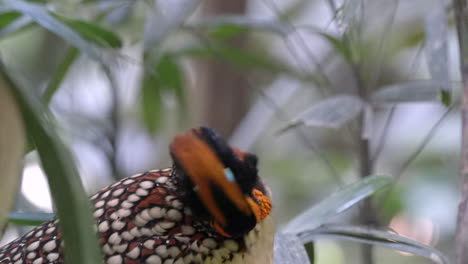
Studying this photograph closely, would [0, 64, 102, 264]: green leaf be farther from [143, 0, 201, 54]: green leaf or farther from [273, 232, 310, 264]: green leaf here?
[143, 0, 201, 54]: green leaf

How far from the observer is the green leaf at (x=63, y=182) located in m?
0.31

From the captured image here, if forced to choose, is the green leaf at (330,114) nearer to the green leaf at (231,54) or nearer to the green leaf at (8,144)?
the green leaf at (231,54)

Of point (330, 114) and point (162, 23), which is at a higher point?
point (162, 23)

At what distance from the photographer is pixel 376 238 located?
644mm

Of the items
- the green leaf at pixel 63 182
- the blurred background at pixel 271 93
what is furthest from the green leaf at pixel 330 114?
the green leaf at pixel 63 182

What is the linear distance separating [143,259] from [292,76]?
2.65 feet

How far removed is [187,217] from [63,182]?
0.29 metres

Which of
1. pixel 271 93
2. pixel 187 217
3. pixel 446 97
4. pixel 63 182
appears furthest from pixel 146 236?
pixel 271 93

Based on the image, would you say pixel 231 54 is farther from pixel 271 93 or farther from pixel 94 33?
pixel 271 93

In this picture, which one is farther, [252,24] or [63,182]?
[252,24]

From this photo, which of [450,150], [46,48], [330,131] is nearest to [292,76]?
[450,150]

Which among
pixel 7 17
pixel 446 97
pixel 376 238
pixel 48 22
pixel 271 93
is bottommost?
pixel 376 238

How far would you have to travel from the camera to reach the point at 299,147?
2.72 meters

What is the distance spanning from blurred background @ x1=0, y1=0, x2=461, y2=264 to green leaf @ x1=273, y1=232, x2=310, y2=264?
21 cm
